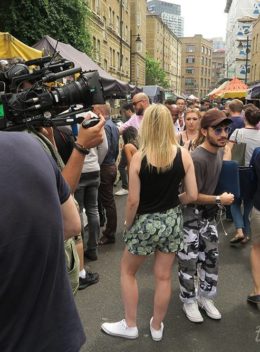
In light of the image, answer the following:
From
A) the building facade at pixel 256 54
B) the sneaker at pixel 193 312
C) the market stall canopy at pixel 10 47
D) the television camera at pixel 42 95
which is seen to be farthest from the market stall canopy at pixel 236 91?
the building facade at pixel 256 54

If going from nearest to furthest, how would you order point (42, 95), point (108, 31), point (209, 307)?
point (42, 95) < point (209, 307) < point (108, 31)

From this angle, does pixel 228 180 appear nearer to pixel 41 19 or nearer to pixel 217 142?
pixel 217 142

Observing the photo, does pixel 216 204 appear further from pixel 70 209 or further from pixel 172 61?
pixel 172 61

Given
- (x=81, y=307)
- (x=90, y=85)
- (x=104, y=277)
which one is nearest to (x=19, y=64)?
(x=90, y=85)

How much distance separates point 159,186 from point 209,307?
1.40m

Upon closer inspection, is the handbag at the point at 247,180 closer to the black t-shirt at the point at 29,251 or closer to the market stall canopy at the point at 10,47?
the black t-shirt at the point at 29,251

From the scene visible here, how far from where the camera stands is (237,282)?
4.13 m

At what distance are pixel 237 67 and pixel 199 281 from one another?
5677 centimetres

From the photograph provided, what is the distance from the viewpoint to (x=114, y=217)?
531 centimetres

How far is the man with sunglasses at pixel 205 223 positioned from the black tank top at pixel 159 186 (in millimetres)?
463

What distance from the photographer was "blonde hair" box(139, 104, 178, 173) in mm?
2760

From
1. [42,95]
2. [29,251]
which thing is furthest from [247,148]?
[29,251]

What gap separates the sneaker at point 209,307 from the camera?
3407 millimetres

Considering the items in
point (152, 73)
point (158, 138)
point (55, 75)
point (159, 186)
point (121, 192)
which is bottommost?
point (121, 192)
